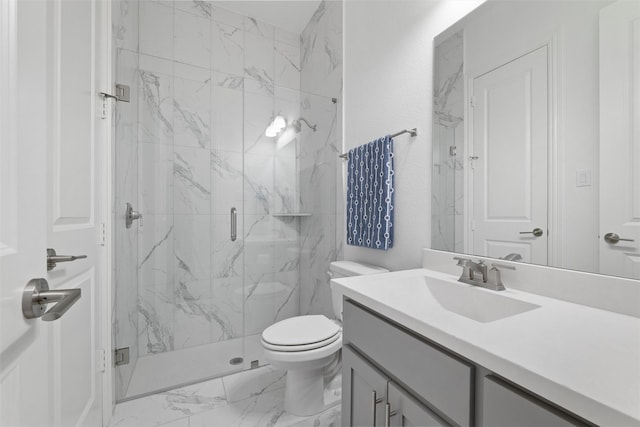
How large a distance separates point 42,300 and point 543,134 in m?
1.33

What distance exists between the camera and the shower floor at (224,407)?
1453 millimetres

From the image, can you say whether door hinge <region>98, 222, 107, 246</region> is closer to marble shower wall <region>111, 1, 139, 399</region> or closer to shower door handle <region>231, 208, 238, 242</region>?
marble shower wall <region>111, 1, 139, 399</region>

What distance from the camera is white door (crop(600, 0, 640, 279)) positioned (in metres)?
0.69

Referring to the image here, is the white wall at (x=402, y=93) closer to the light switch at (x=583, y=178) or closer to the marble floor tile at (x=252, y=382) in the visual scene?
the light switch at (x=583, y=178)

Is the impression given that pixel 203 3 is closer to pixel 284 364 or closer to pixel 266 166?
pixel 266 166

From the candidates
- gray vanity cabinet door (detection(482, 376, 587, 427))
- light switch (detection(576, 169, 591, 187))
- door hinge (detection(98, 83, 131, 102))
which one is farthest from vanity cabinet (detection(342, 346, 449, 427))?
door hinge (detection(98, 83, 131, 102))

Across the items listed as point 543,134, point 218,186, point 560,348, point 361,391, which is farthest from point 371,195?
point 218,186

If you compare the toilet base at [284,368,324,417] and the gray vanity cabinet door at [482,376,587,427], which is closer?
the gray vanity cabinet door at [482,376,587,427]

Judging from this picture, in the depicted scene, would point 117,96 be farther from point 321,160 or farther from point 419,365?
point 419,365

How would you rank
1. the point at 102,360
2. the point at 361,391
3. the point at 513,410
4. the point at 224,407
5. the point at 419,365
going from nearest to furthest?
the point at 513,410 → the point at 419,365 → the point at 361,391 → the point at 102,360 → the point at 224,407

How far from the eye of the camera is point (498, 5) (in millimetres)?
1018

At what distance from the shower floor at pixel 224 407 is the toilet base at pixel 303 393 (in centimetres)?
3

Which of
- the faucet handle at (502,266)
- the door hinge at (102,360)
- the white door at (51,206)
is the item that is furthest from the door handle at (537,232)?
the door hinge at (102,360)

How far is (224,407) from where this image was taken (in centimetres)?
157
